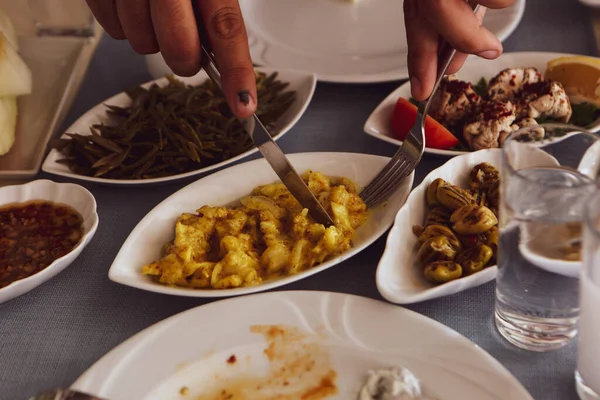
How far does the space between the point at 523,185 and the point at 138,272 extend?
2.60 feet

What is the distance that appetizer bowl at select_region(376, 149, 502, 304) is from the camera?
3.79 ft

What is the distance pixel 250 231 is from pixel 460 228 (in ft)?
1.47

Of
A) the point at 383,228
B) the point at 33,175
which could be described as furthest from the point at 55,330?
the point at 383,228

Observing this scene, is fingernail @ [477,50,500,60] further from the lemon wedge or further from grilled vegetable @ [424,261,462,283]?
grilled vegetable @ [424,261,462,283]

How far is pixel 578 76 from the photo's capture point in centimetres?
171

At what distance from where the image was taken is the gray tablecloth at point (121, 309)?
114 centimetres

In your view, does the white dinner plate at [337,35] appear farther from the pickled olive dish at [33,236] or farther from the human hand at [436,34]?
the pickled olive dish at [33,236]

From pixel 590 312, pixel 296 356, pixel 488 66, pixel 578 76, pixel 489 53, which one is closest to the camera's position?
pixel 590 312

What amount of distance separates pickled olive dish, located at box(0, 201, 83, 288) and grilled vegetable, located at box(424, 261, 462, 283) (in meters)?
0.79

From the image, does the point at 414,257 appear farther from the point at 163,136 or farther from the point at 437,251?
the point at 163,136

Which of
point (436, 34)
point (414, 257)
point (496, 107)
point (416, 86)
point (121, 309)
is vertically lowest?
point (121, 309)

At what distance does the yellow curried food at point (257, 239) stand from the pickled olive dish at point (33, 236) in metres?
0.26

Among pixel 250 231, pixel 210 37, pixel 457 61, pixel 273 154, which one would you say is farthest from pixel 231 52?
pixel 457 61

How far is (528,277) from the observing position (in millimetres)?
1036
